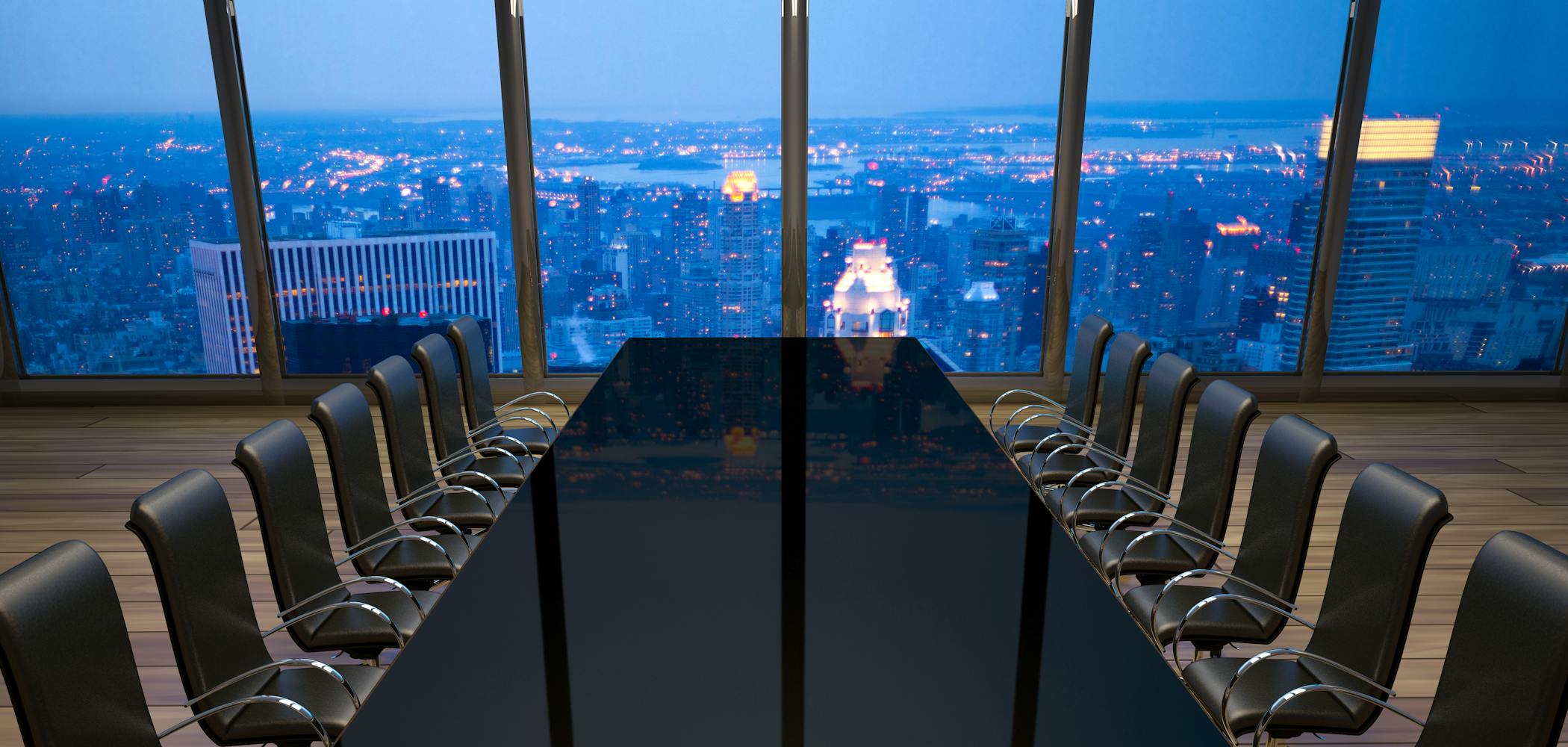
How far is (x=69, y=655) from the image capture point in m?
1.55

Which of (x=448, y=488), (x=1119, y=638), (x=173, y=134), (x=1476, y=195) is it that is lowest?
(x=448, y=488)

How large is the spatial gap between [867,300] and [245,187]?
3796 millimetres

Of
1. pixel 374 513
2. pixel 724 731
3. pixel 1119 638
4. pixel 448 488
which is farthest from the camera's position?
pixel 448 488

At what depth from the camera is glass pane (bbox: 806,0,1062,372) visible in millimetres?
5676

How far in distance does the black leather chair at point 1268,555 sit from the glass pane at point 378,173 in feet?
15.1

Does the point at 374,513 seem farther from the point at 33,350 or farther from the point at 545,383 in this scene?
the point at 33,350

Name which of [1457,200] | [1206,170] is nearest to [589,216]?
[1206,170]

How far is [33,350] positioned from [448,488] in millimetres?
4779

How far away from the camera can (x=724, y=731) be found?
1373 millimetres

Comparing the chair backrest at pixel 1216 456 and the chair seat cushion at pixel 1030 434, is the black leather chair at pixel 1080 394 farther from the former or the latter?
the chair backrest at pixel 1216 456

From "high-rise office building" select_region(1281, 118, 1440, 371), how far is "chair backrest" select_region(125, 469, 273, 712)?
19.3 feet

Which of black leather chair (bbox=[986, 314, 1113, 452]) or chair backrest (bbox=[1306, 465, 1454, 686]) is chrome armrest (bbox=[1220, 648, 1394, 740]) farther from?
black leather chair (bbox=[986, 314, 1113, 452])

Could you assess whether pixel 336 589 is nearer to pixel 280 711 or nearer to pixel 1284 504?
pixel 280 711

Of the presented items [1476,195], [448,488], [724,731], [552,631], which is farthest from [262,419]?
[1476,195]
